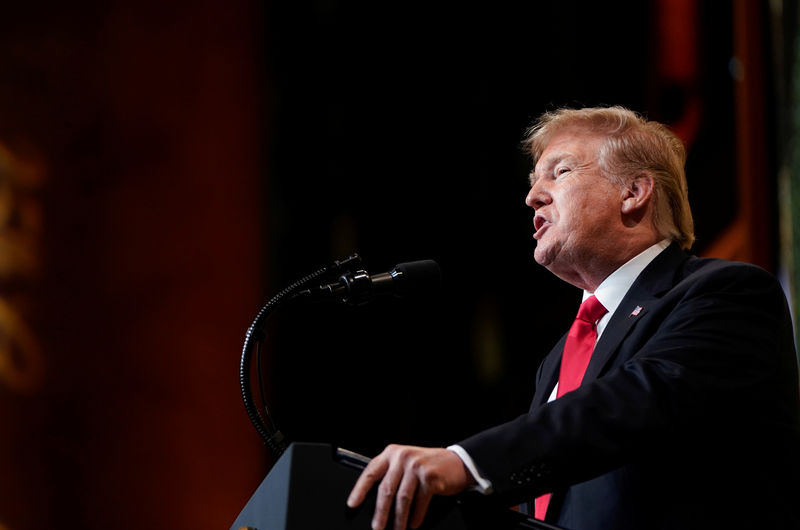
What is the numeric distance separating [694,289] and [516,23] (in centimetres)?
250

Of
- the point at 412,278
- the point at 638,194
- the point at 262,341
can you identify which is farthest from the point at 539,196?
the point at 262,341

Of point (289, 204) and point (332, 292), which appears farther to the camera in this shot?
point (289, 204)

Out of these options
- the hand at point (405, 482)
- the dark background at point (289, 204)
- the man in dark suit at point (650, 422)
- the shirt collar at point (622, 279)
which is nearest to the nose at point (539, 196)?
the man in dark suit at point (650, 422)

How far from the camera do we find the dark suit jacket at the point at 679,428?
1.25 m

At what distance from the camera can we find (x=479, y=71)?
12.4 feet

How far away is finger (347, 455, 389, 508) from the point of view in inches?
43.9

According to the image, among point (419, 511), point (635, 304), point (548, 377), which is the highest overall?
point (635, 304)

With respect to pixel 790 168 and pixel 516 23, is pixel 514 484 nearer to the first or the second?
pixel 790 168

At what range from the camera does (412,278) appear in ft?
5.36

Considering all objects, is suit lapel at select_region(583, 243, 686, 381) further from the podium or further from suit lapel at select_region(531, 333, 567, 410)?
the podium

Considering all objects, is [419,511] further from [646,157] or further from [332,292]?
[646,157]

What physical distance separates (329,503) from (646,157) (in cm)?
137

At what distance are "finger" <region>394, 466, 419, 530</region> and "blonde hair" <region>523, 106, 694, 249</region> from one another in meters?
1.18

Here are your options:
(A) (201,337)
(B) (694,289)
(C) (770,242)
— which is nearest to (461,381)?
(A) (201,337)
